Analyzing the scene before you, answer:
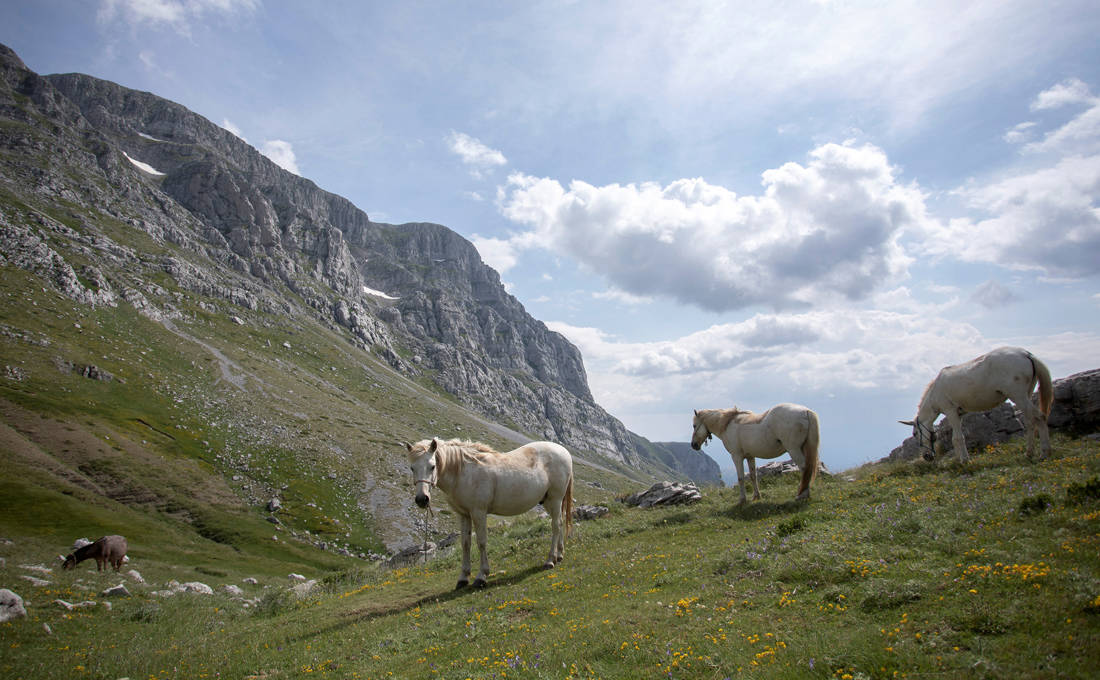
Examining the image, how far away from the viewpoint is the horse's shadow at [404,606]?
13156mm

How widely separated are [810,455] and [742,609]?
10.6 metres

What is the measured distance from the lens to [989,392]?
665 inches

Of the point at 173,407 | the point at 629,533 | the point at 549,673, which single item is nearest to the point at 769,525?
the point at 629,533

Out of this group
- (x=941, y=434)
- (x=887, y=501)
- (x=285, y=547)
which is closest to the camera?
(x=887, y=501)

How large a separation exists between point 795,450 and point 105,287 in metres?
183

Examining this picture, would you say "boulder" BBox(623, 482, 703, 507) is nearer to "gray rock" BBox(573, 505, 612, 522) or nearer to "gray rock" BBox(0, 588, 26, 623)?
"gray rock" BBox(573, 505, 612, 522)

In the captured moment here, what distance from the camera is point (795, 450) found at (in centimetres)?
1797

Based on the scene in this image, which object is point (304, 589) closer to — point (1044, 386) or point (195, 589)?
point (195, 589)

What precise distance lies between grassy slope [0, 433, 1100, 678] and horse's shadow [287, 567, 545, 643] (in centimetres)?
9

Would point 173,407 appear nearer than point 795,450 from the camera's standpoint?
No

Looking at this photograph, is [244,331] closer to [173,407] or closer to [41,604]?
[173,407]

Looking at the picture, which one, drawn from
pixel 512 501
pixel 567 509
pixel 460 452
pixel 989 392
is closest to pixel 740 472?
pixel 567 509

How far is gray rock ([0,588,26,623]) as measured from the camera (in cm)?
1462

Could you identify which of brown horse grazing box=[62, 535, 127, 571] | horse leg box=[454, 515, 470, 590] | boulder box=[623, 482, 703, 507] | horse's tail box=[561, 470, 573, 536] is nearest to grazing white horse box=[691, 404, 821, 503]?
boulder box=[623, 482, 703, 507]
